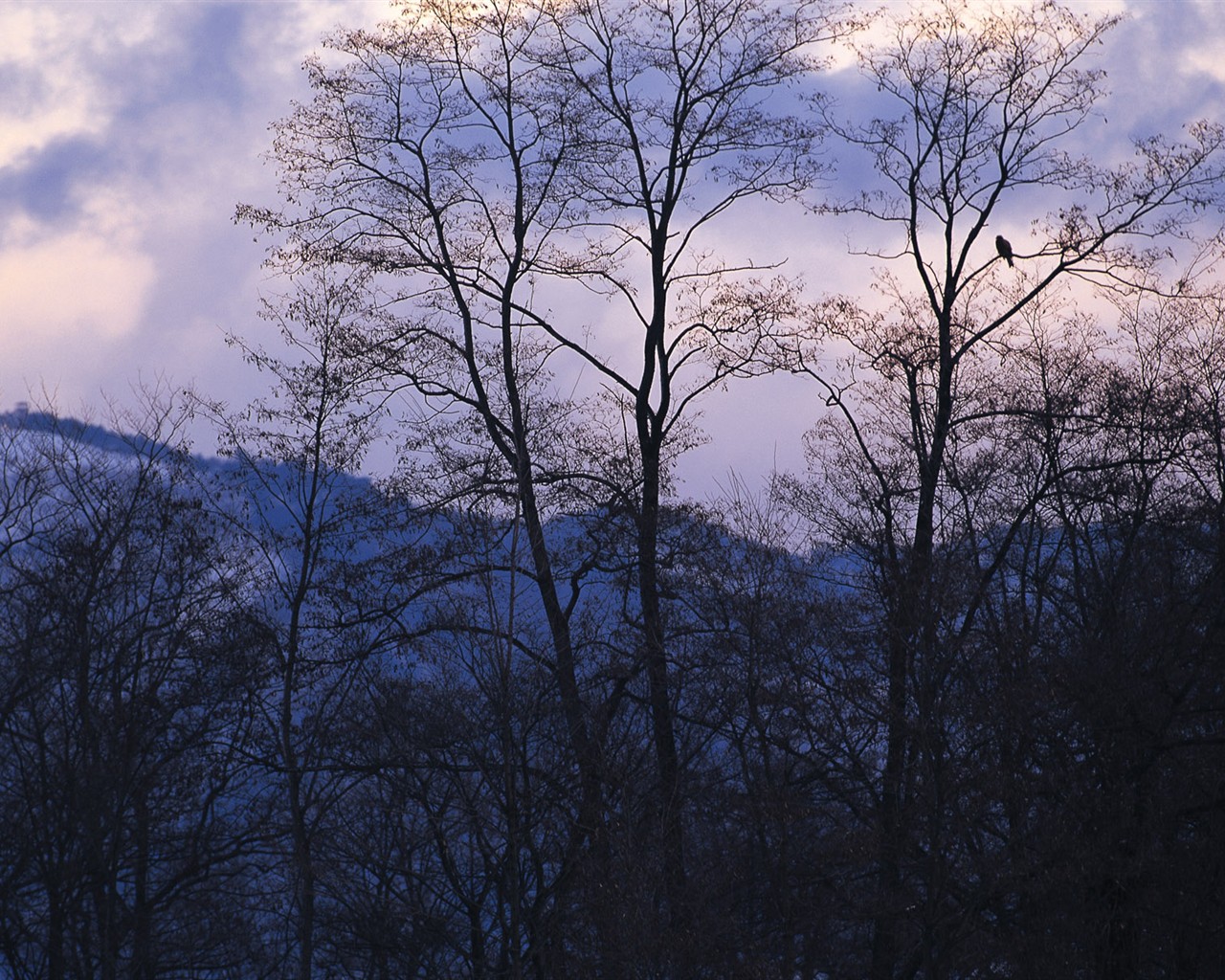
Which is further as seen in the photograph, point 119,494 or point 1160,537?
point 119,494

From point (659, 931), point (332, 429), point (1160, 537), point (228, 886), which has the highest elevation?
point (332, 429)

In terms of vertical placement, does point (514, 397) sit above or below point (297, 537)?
above

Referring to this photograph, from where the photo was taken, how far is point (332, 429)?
65.9 ft

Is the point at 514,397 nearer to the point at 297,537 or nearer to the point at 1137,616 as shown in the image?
the point at 297,537

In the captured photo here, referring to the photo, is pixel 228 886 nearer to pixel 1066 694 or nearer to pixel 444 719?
pixel 444 719

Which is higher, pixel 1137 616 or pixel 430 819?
pixel 1137 616

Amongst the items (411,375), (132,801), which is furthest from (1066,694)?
(132,801)

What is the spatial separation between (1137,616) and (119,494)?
49.3 ft

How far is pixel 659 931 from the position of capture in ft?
51.7

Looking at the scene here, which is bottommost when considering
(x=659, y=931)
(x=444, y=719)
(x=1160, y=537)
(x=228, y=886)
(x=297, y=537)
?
(x=659, y=931)

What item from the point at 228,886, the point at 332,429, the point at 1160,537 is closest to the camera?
the point at 1160,537

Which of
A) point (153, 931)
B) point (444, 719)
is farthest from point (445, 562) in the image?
point (153, 931)

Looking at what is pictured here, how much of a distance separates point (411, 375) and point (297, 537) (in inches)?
127

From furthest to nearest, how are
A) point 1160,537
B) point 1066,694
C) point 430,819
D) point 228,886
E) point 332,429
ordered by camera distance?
1. point 228,886
2. point 332,429
3. point 430,819
4. point 1160,537
5. point 1066,694
